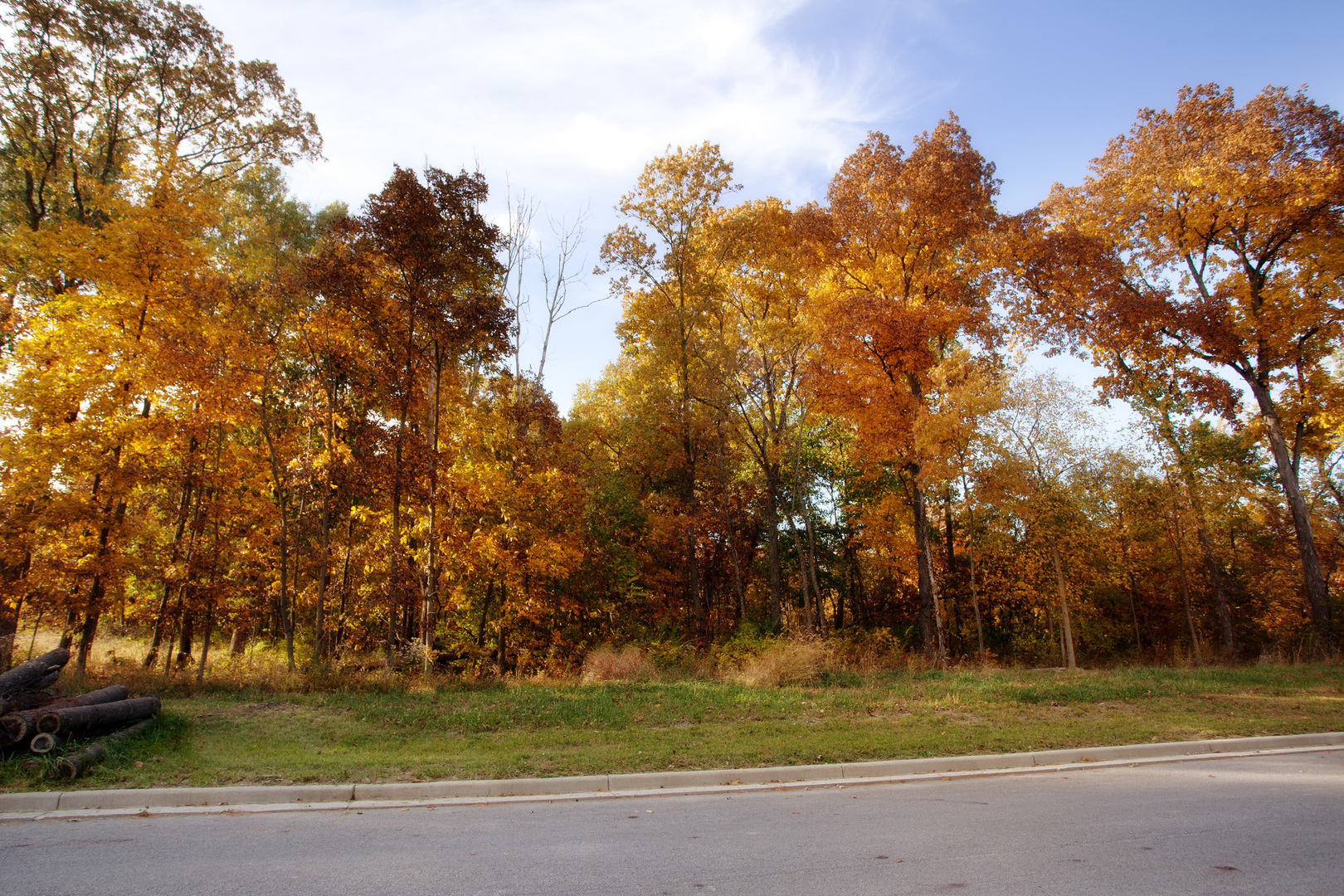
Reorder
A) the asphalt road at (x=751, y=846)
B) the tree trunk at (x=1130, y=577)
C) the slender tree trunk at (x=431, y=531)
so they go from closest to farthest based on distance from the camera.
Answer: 1. the asphalt road at (x=751, y=846)
2. the slender tree trunk at (x=431, y=531)
3. the tree trunk at (x=1130, y=577)

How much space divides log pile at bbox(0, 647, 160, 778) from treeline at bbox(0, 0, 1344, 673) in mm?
4922

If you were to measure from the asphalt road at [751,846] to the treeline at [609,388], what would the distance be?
29.1 feet

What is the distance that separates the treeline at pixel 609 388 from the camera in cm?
1364

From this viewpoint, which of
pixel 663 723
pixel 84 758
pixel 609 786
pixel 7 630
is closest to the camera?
pixel 84 758

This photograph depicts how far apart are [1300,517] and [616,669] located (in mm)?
18861

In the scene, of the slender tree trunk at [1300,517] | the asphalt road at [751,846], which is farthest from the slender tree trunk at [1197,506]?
the asphalt road at [751,846]

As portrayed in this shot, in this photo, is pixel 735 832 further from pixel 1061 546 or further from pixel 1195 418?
pixel 1195 418

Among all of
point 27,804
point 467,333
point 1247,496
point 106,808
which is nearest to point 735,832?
point 106,808

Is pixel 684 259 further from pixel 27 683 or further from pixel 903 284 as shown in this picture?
pixel 27 683

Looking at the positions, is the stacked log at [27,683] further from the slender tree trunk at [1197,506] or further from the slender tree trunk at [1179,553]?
the slender tree trunk at [1179,553]

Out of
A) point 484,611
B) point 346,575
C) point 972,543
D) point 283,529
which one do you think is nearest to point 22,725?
point 283,529

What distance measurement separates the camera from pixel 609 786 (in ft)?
24.3

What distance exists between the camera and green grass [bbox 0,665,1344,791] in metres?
7.84

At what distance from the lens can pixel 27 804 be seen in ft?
20.4
